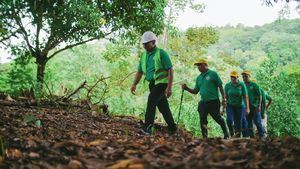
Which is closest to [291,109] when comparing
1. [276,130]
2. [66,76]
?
[276,130]

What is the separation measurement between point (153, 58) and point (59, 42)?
29.5 feet

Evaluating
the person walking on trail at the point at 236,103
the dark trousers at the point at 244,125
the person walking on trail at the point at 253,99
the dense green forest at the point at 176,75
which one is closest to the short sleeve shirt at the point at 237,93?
the person walking on trail at the point at 236,103

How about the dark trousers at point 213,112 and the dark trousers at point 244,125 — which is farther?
the dark trousers at point 244,125

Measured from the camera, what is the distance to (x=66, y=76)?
44.8 metres

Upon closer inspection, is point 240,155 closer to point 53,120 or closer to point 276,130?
point 53,120

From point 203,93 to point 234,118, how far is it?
1608 mm

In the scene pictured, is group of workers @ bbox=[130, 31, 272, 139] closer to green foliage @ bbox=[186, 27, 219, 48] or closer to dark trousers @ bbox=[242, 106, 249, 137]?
dark trousers @ bbox=[242, 106, 249, 137]

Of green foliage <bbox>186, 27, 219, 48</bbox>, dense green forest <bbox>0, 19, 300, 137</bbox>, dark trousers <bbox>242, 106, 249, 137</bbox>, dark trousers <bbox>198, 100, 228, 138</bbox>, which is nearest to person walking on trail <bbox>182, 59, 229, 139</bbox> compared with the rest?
dark trousers <bbox>198, 100, 228, 138</bbox>

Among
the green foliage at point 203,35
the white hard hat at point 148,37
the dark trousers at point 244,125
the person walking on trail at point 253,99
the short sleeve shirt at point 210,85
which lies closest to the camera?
the white hard hat at point 148,37

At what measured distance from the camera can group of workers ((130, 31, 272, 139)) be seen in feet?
21.6

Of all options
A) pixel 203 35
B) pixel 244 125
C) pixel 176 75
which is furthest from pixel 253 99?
pixel 176 75

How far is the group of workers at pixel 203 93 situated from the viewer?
21.6 feet

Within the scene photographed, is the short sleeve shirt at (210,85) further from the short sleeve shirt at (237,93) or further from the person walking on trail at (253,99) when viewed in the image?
the person walking on trail at (253,99)

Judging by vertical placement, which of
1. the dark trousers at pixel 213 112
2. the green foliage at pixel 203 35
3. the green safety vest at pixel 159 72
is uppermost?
the green foliage at pixel 203 35
